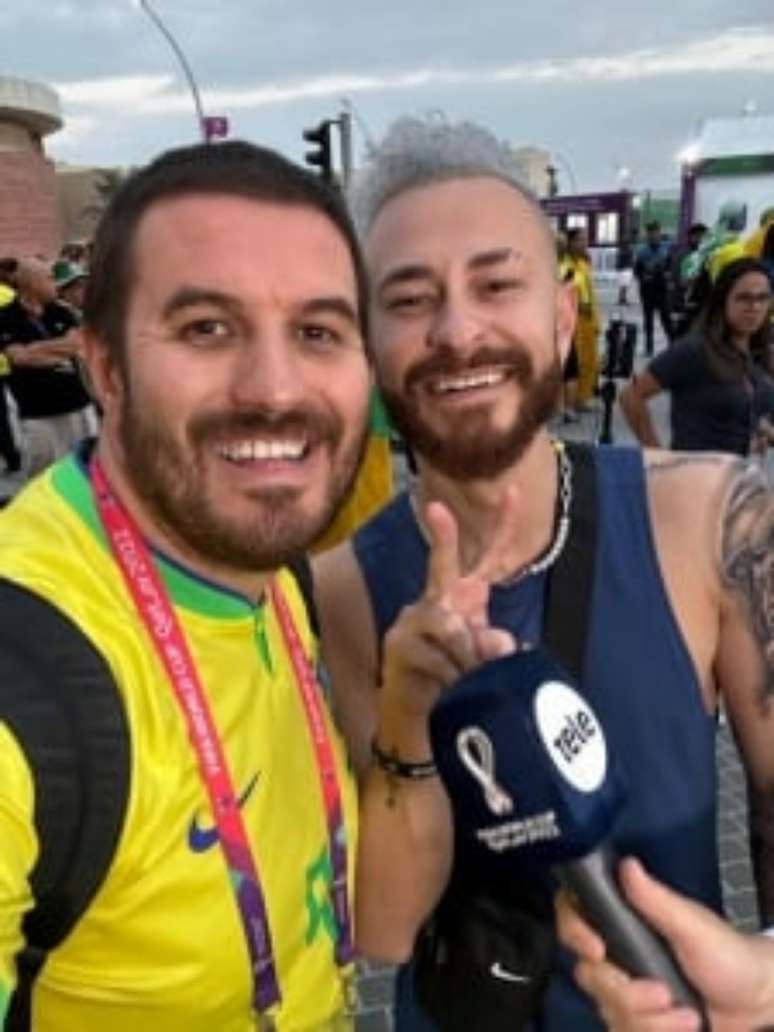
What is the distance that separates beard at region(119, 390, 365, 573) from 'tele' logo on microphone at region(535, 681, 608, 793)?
1.63 ft

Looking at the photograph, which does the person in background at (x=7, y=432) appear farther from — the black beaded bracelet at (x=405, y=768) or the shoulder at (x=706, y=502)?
the black beaded bracelet at (x=405, y=768)

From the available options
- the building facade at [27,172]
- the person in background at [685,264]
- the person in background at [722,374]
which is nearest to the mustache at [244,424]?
the person in background at [722,374]

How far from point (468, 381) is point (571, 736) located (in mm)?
850

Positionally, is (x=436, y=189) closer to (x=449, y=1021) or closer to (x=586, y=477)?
(x=586, y=477)

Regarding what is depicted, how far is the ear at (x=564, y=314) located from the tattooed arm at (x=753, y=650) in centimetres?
41

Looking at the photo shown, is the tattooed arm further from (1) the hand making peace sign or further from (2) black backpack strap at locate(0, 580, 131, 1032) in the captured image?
(2) black backpack strap at locate(0, 580, 131, 1032)

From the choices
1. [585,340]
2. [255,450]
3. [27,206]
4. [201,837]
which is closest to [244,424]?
[255,450]

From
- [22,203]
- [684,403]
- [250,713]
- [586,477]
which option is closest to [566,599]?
[586,477]

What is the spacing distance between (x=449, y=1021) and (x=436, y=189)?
1.31m

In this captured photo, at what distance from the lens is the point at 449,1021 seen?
56.1 inches

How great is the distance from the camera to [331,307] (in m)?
1.44

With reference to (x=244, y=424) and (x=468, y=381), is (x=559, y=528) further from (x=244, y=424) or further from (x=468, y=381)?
(x=244, y=424)

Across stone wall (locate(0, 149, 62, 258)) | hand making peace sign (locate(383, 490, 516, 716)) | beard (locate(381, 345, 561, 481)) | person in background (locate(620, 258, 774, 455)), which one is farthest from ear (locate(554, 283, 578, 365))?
stone wall (locate(0, 149, 62, 258))

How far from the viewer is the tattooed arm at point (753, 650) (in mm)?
1726
